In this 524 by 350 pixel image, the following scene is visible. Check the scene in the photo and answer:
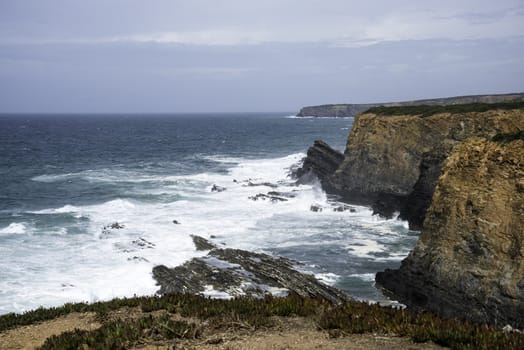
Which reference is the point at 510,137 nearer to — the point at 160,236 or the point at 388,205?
the point at 388,205

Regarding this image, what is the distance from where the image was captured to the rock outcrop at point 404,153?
35.2 meters

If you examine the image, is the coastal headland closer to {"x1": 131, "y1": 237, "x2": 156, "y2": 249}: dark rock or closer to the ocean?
the ocean

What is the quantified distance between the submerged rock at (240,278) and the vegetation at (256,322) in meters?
9.48

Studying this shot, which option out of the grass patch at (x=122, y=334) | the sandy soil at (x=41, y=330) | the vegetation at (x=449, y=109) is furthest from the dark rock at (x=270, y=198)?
the grass patch at (x=122, y=334)

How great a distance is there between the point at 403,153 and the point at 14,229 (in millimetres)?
31462

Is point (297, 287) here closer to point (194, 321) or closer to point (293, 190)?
point (194, 321)

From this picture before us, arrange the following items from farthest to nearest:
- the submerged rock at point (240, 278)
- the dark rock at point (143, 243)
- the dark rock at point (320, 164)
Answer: the dark rock at point (320, 164) < the dark rock at point (143, 243) < the submerged rock at point (240, 278)

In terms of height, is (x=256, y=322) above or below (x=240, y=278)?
above

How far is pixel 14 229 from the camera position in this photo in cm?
3491

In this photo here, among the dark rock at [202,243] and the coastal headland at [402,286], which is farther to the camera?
the dark rock at [202,243]

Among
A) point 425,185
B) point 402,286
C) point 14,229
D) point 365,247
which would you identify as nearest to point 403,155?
point 425,185

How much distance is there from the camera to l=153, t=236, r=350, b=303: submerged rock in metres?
23.0

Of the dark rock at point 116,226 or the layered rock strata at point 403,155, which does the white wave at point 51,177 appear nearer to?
the dark rock at point 116,226

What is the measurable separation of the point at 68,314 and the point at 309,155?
155 ft
